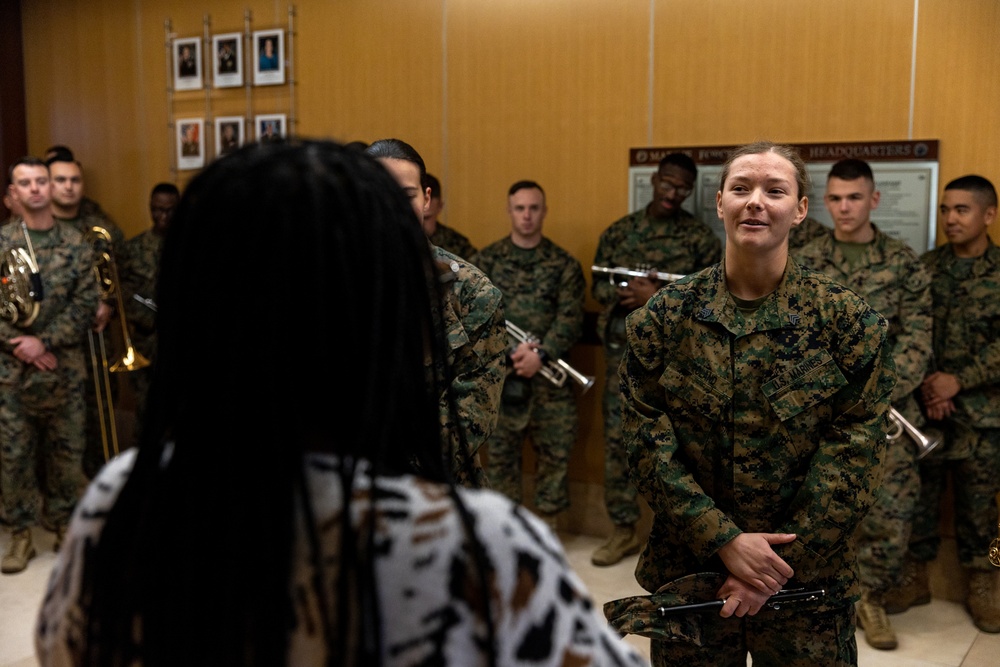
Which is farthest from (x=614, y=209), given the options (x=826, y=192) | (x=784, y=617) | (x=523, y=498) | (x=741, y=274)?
(x=784, y=617)

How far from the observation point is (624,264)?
5.14m

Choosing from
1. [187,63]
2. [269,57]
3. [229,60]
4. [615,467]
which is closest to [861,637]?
[615,467]

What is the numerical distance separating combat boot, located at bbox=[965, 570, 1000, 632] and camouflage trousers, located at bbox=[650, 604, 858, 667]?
230cm

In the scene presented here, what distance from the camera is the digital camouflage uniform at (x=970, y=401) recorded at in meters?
4.31

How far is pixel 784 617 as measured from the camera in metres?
2.35

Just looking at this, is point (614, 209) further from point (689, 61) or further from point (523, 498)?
point (523, 498)

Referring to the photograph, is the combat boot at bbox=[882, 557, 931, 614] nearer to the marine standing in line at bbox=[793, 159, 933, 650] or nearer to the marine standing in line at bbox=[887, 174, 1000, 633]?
the marine standing in line at bbox=[887, 174, 1000, 633]

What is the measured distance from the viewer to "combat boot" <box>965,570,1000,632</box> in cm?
427

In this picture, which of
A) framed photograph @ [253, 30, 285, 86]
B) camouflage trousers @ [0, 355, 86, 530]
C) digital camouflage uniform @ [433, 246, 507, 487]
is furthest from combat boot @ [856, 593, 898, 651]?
framed photograph @ [253, 30, 285, 86]

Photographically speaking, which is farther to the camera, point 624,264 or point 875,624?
point 624,264

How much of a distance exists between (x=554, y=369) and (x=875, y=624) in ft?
6.59

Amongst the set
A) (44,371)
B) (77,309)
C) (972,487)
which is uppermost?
(77,309)

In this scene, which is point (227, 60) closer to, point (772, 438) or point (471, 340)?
point (471, 340)

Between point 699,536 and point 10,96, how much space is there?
23.5 feet
